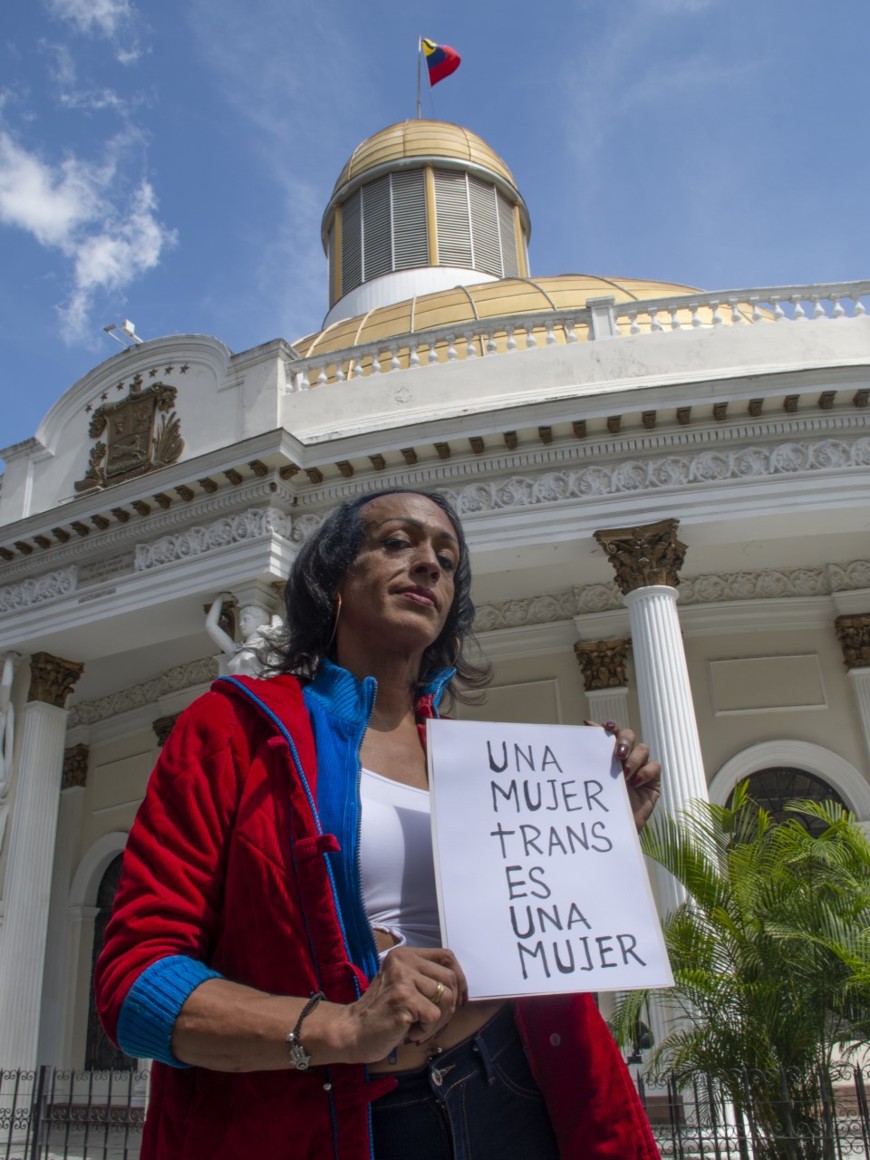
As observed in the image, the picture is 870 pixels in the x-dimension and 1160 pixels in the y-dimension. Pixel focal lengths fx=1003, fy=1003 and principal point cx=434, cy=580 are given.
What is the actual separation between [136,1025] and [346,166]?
2676 centimetres

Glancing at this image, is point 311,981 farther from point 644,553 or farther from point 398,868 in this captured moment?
point 644,553

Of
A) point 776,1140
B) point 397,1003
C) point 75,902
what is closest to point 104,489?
Result: point 75,902

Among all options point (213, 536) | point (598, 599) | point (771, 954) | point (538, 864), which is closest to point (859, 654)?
point (598, 599)

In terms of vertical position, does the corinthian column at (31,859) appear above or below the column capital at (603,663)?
below

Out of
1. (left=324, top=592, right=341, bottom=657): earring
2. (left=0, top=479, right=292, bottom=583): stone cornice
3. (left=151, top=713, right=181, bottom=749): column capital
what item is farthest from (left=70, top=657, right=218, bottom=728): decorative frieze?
(left=324, top=592, right=341, bottom=657): earring

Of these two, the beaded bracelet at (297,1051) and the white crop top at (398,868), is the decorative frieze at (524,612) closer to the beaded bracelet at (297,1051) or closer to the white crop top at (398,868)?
the white crop top at (398,868)

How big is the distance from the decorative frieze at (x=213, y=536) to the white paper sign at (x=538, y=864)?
29.5 feet

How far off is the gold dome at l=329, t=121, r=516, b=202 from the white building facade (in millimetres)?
13880

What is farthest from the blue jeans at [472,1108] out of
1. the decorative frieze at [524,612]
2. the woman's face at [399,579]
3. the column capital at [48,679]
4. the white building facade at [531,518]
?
A: the column capital at [48,679]

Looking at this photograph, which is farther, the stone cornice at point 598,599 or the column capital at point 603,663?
the column capital at point 603,663

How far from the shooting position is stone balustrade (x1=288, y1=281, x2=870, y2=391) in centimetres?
1122

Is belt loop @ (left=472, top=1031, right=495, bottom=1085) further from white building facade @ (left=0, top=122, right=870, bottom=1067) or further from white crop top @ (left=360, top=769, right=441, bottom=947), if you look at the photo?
white building facade @ (left=0, top=122, right=870, bottom=1067)

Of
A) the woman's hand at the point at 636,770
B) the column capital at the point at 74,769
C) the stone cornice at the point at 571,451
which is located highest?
the stone cornice at the point at 571,451

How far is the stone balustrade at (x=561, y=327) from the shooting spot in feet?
36.8
